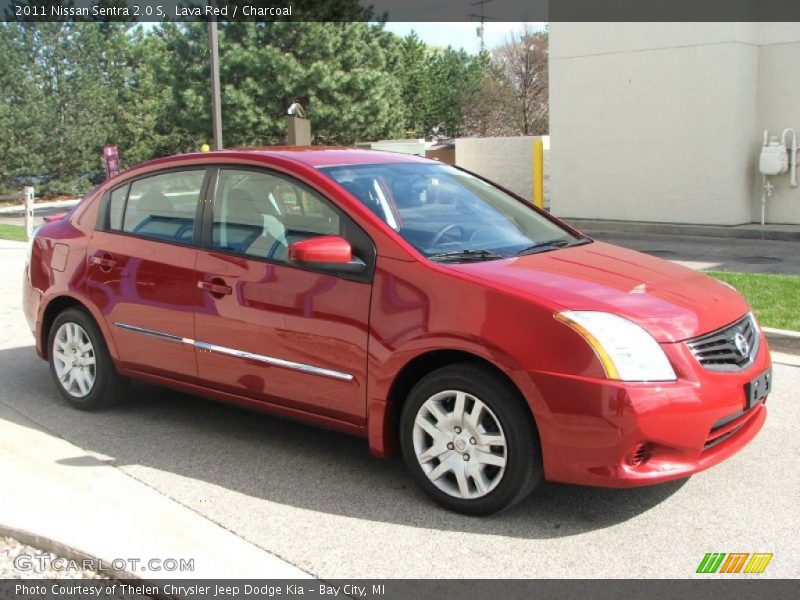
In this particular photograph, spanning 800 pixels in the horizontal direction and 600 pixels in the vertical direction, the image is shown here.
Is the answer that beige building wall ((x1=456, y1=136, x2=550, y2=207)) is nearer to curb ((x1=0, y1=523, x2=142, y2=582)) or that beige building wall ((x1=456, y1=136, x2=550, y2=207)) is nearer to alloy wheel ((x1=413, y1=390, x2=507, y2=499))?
alloy wheel ((x1=413, y1=390, x2=507, y2=499))

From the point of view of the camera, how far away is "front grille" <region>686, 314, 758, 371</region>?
12.8 feet

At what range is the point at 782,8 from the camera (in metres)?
15.1

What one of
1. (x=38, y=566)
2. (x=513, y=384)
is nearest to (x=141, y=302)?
(x=38, y=566)

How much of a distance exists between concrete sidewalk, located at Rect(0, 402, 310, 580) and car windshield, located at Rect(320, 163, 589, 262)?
162cm

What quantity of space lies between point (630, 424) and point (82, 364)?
3621 mm

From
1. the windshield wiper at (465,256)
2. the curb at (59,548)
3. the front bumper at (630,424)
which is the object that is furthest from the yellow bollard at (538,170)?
the curb at (59,548)

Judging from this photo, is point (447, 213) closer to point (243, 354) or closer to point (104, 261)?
point (243, 354)

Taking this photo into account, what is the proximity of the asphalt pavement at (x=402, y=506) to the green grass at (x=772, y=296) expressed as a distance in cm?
205

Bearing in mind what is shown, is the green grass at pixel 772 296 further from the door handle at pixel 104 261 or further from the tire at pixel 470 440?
the door handle at pixel 104 261

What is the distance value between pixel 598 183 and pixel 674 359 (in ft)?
46.5

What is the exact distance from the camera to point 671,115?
52.8 ft

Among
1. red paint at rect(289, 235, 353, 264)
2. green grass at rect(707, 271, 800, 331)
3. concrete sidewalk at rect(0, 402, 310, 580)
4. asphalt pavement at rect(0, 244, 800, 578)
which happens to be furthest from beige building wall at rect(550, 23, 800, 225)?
concrete sidewalk at rect(0, 402, 310, 580)

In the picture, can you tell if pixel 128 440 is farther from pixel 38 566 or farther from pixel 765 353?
pixel 765 353

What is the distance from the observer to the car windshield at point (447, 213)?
4500mm
